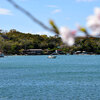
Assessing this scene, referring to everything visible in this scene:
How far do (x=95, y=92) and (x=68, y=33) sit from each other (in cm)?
4347

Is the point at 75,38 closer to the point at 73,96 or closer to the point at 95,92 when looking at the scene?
the point at 73,96

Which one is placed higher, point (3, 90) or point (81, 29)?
point (81, 29)

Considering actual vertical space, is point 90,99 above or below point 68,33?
below

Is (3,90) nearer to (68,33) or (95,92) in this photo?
(95,92)

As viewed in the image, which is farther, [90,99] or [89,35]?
[90,99]

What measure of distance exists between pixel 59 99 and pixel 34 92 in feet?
24.3

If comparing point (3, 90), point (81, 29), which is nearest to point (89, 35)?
point (81, 29)

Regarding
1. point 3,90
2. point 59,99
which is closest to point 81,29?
point 59,99

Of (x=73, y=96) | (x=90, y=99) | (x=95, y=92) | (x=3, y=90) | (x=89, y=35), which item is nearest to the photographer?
(x=89, y=35)

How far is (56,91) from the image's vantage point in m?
46.8

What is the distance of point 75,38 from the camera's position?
110 inches

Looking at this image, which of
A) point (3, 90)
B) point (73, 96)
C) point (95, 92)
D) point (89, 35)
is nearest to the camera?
point (89, 35)

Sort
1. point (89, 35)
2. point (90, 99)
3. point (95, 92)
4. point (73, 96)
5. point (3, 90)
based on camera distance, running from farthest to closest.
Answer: point (3, 90) < point (95, 92) < point (73, 96) < point (90, 99) < point (89, 35)

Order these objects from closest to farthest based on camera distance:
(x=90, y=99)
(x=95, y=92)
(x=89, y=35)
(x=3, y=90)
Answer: (x=89, y=35) → (x=90, y=99) → (x=95, y=92) → (x=3, y=90)
